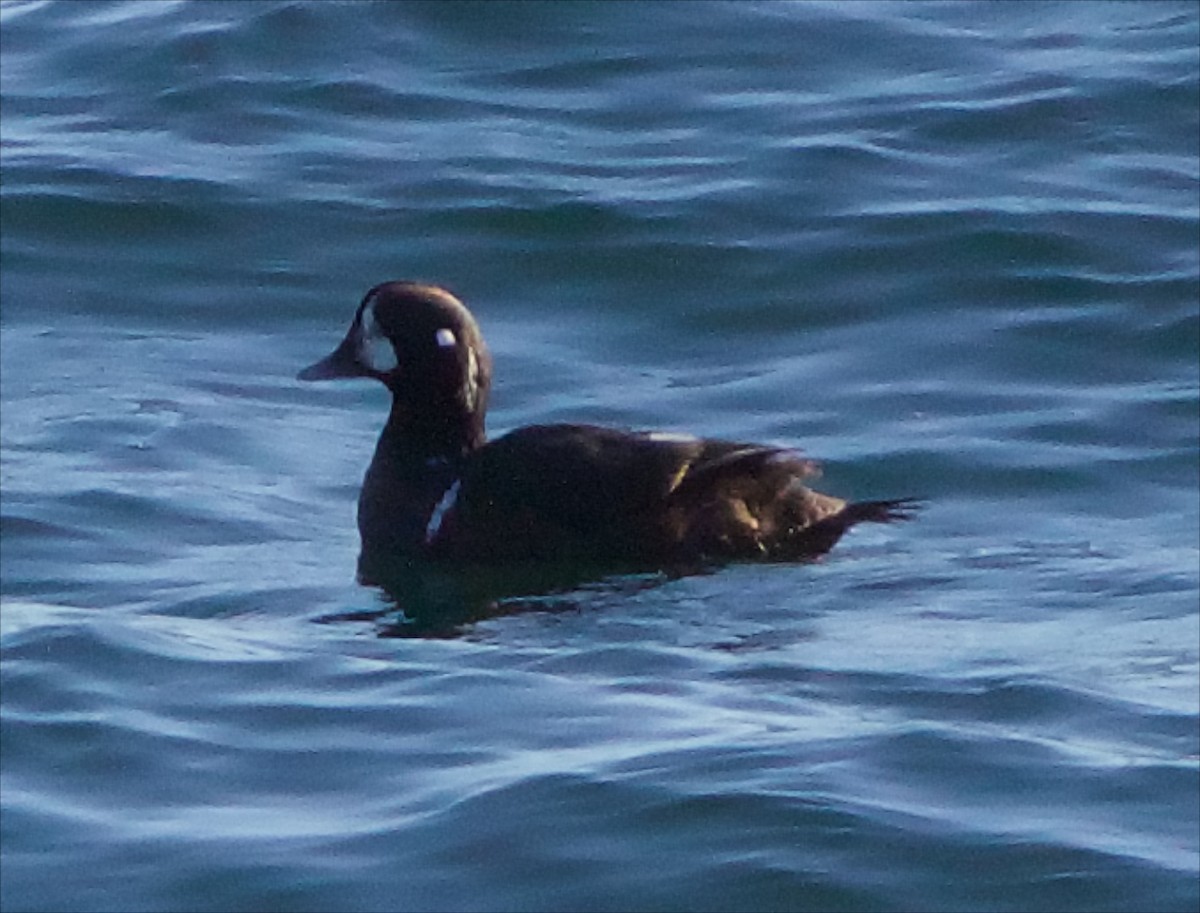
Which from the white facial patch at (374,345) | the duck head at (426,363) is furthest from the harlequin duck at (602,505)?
the white facial patch at (374,345)

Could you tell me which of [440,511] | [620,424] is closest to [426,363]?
[440,511]

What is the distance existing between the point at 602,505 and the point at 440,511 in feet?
1.84

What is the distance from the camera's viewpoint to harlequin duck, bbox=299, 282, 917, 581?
10453mm

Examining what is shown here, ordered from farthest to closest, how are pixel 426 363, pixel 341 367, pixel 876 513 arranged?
pixel 341 367, pixel 426 363, pixel 876 513

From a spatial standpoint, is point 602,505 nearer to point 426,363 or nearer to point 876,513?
point 876,513

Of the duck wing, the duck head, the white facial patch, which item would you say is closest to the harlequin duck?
the duck wing

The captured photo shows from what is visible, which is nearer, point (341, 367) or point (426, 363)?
point (426, 363)

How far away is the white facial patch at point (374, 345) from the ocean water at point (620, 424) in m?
0.50

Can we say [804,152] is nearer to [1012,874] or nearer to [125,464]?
[125,464]

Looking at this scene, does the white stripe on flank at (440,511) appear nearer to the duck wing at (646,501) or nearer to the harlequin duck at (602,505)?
the harlequin duck at (602,505)

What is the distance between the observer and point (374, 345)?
1127 centimetres

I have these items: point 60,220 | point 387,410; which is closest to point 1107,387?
point 387,410

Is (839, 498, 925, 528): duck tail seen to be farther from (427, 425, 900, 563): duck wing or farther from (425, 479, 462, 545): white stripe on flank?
(425, 479, 462, 545): white stripe on flank

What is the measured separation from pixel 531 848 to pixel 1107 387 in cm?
567
